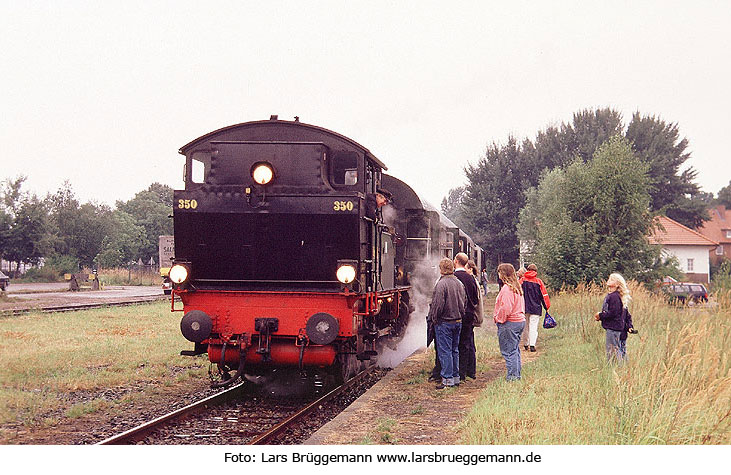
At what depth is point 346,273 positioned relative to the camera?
848 centimetres

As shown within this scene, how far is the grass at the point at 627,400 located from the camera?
226 inches

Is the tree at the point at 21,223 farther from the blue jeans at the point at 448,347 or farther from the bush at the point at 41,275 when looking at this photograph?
the blue jeans at the point at 448,347

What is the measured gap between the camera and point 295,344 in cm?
873

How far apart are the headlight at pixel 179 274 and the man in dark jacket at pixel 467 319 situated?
155 inches

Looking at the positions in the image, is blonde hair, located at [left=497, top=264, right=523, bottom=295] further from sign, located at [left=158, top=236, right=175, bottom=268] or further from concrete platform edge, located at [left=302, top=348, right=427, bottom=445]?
sign, located at [left=158, top=236, right=175, bottom=268]

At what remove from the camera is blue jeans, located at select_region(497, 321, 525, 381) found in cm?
921

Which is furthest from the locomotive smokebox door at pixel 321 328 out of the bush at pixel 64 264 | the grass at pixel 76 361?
the bush at pixel 64 264

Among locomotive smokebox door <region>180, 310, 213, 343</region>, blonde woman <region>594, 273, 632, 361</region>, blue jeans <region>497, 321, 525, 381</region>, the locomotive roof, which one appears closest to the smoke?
blue jeans <region>497, 321, 525, 381</region>

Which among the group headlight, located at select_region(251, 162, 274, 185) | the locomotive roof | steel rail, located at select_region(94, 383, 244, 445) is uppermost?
the locomotive roof

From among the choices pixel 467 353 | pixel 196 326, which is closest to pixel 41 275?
pixel 196 326

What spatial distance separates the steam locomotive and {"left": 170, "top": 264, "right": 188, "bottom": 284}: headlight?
0.01 meters

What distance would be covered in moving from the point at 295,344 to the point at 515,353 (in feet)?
10.0

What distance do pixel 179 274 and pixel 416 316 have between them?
7.07 meters
